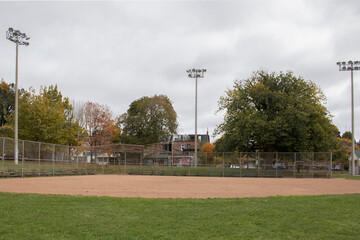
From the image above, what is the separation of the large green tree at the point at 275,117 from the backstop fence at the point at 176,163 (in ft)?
6.64

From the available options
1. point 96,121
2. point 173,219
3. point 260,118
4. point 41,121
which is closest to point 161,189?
point 173,219

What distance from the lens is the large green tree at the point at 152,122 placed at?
64.2 metres

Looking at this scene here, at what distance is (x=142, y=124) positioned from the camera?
64.7 metres

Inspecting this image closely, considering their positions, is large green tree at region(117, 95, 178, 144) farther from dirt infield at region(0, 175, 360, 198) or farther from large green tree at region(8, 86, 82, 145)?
dirt infield at region(0, 175, 360, 198)

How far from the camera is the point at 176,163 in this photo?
1634 inches

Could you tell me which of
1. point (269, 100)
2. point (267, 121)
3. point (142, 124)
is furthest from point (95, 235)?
point (142, 124)

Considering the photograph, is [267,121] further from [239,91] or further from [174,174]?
[174,174]

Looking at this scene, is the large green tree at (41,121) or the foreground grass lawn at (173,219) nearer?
the foreground grass lawn at (173,219)

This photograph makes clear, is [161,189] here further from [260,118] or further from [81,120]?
[81,120]

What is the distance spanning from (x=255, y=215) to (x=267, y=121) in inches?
1114

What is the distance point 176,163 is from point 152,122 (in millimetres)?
24100

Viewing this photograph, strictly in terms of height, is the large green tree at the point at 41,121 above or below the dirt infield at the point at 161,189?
above

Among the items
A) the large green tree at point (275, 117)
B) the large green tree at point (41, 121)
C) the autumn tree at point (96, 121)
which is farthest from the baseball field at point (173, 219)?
the autumn tree at point (96, 121)

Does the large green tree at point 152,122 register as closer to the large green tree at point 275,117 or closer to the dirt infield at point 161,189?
the large green tree at point 275,117
